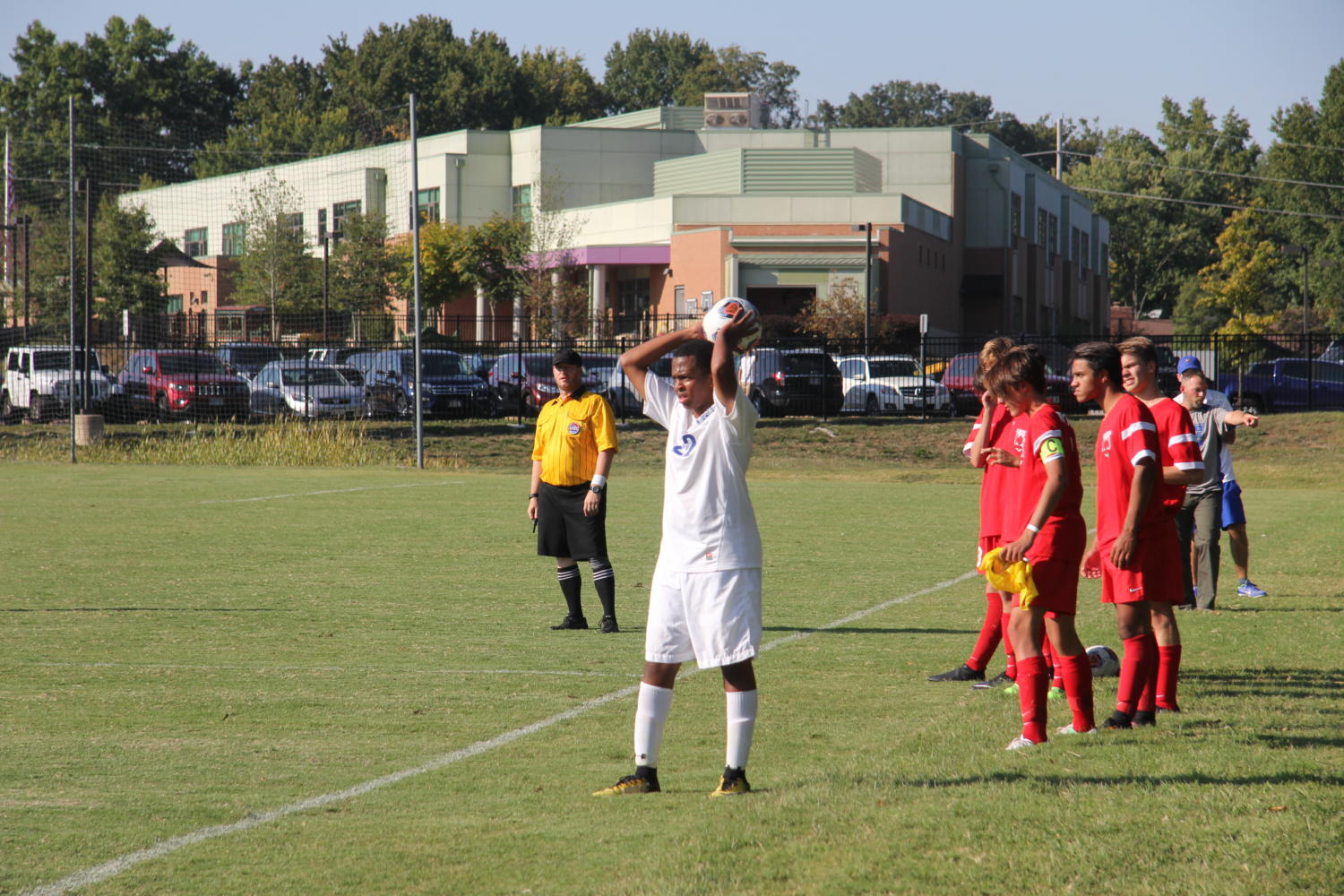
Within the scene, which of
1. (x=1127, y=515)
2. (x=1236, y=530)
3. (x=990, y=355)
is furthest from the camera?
(x=1236, y=530)

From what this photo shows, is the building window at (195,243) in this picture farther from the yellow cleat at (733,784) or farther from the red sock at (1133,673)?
the yellow cleat at (733,784)

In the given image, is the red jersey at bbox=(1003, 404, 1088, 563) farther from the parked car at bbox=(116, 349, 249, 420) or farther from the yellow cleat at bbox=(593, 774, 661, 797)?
the parked car at bbox=(116, 349, 249, 420)

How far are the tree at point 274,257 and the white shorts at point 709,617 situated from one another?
5211 centimetres

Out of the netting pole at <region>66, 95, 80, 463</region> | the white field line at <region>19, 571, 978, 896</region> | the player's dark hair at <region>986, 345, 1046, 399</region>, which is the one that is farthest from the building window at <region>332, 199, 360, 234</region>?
the player's dark hair at <region>986, 345, 1046, 399</region>

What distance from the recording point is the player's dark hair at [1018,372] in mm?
6336

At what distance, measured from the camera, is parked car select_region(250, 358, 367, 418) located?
35281 millimetres

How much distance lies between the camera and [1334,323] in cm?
6656

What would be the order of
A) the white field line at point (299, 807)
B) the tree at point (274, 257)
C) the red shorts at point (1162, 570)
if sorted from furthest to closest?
1. the tree at point (274, 257)
2. the red shorts at point (1162, 570)
3. the white field line at point (299, 807)

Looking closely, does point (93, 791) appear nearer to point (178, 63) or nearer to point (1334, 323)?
point (1334, 323)

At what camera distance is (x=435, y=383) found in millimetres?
35875

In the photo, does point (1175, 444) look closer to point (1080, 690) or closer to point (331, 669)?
point (1080, 690)

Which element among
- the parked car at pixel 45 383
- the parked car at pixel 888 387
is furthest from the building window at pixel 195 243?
the parked car at pixel 888 387

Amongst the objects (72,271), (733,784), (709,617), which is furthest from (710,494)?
(72,271)

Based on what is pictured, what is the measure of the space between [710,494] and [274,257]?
176 ft
